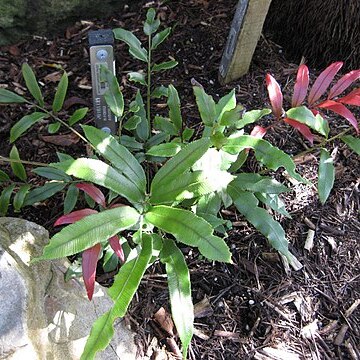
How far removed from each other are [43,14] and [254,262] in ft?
4.48

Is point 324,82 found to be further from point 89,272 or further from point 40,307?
point 40,307

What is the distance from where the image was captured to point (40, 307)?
4.40 ft

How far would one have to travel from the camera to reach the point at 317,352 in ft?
5.12

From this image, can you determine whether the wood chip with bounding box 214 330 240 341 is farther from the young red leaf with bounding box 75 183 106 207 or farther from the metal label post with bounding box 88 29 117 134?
the metal label post with bounding box 88 29 117 134

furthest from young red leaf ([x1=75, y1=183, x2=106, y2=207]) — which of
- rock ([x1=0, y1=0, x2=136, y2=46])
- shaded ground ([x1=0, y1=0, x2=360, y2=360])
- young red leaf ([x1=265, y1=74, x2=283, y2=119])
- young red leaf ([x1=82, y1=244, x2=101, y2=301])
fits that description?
rock ([x1=0, y1=0, x2=136, y2=46])

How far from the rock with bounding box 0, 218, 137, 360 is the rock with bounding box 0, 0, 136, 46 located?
41.2 inches

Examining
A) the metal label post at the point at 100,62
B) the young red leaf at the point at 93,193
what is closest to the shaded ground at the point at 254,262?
the metal label post at the point at 100,62

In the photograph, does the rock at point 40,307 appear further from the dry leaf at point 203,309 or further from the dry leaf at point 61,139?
→ the dry leaf at point 61,139

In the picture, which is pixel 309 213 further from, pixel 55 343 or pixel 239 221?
pixel 55 343

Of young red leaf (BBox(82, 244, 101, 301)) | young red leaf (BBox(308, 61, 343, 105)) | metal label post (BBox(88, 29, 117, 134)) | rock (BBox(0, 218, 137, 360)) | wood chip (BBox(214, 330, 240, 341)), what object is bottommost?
wood chip (BBox(214, 330, 240, 341))

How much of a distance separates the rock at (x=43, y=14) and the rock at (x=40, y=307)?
1.05 meters

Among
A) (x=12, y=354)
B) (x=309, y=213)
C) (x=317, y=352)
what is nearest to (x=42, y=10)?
(x=309, y=213)

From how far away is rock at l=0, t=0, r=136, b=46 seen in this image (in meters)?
2.15

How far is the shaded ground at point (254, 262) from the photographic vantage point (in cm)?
157
